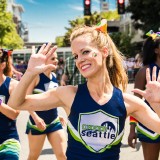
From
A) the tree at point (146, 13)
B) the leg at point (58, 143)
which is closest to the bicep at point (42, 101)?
the leg at point (58, 143)

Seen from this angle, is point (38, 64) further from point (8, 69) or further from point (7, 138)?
point (8, 69)

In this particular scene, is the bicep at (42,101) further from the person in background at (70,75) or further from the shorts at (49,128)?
the person in background at (70,75)

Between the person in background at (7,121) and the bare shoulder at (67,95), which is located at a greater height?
the bare shoulder at (67,95)

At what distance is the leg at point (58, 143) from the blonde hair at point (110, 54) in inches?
82.4

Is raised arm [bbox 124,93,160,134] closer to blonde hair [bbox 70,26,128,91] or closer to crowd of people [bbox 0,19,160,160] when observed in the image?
crowd of people [bbox 0,19,160,160]

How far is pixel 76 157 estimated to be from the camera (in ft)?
9.08

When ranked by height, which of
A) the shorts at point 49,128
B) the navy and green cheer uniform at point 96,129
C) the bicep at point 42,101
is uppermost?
the bicep at point 42,101

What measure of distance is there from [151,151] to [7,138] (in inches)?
A: 54.8

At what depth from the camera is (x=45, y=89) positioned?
538cm

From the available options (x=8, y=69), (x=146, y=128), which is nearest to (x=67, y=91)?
(x=146, y=128)

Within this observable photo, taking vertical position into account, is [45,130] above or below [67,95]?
below

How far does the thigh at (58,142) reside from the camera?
504cm

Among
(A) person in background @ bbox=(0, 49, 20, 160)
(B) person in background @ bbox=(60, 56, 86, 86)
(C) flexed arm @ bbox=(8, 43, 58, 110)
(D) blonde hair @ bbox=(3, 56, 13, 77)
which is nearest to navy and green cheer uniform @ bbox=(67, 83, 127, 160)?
(C) flexed arm @ bbox=(8, 43, 58, 110)

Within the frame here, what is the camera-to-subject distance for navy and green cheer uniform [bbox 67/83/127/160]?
9.12ft
